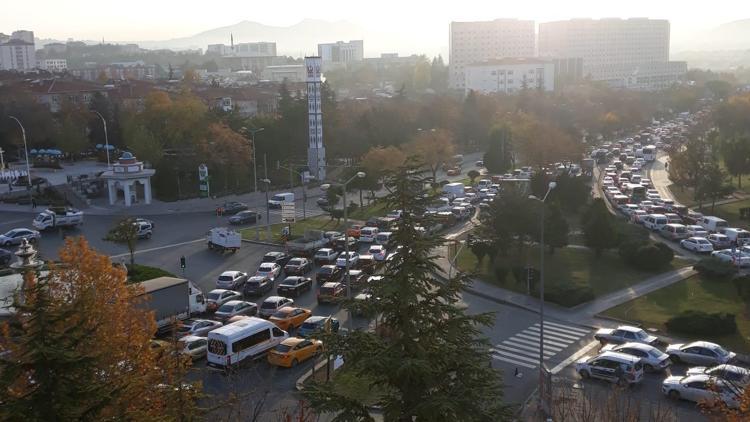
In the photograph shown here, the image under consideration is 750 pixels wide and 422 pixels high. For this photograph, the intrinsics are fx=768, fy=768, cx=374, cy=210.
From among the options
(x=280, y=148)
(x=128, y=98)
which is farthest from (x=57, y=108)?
(x=280, y=148)

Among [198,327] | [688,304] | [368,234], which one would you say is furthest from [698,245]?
[198,327]

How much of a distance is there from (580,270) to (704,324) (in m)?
7.30

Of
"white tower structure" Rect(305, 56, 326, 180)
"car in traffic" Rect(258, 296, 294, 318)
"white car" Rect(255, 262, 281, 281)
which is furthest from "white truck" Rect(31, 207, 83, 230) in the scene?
"white tower structure" Rect(305, 56, 326, 180)

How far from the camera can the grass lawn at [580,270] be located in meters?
26.2

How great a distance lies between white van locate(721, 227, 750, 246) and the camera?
104 feet

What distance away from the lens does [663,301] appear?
79.7 feet

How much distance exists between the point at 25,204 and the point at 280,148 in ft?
54.0

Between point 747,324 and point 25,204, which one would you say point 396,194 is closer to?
point 747,324

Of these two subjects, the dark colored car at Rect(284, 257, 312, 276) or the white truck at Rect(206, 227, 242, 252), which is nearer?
the dark colored car at Rect(284, 257, 312, 276)

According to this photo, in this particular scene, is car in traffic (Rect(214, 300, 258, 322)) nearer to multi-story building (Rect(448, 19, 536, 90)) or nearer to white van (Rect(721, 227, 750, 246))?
white van (Rect(721, 227, 750, 246))

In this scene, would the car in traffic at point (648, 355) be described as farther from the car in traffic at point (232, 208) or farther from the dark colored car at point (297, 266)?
the car in traffic at point (232, 208)

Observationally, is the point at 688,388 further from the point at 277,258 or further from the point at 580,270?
the point at 277,258

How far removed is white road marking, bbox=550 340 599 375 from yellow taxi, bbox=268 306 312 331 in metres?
7.51

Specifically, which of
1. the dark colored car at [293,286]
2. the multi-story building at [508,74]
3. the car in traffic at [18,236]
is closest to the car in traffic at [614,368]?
the dark colored car at [293,286]
